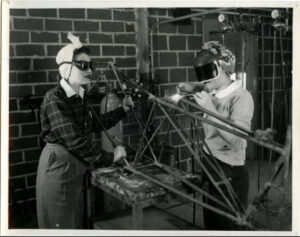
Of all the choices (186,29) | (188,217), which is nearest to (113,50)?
(186,29)

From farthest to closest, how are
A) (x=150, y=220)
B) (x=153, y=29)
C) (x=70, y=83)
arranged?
(x=153, y=29) < (x=150, y=220) < (x=70, y=83)

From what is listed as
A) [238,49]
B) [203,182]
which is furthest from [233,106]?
[238,49]

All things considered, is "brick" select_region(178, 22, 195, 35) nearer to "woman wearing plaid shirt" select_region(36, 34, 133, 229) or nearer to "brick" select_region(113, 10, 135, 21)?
"brick" select_region(113, 10, 135, 21)

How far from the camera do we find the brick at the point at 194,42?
316cm

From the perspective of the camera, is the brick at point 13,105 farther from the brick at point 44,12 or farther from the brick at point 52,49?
the brick at point 44,12

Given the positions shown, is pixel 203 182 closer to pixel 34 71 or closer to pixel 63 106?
pixel 63 106

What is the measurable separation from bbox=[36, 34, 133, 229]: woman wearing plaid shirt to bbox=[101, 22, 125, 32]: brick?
62 centimetres

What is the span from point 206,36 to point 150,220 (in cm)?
173

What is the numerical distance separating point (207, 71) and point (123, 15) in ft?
3.71

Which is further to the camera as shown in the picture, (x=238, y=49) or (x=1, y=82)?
(x=238, y=49)

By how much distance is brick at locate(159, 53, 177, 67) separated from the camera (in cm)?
302

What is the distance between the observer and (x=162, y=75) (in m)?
3.04

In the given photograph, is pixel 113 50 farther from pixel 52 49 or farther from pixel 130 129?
pixel 130 129

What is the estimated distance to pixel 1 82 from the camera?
196cm
